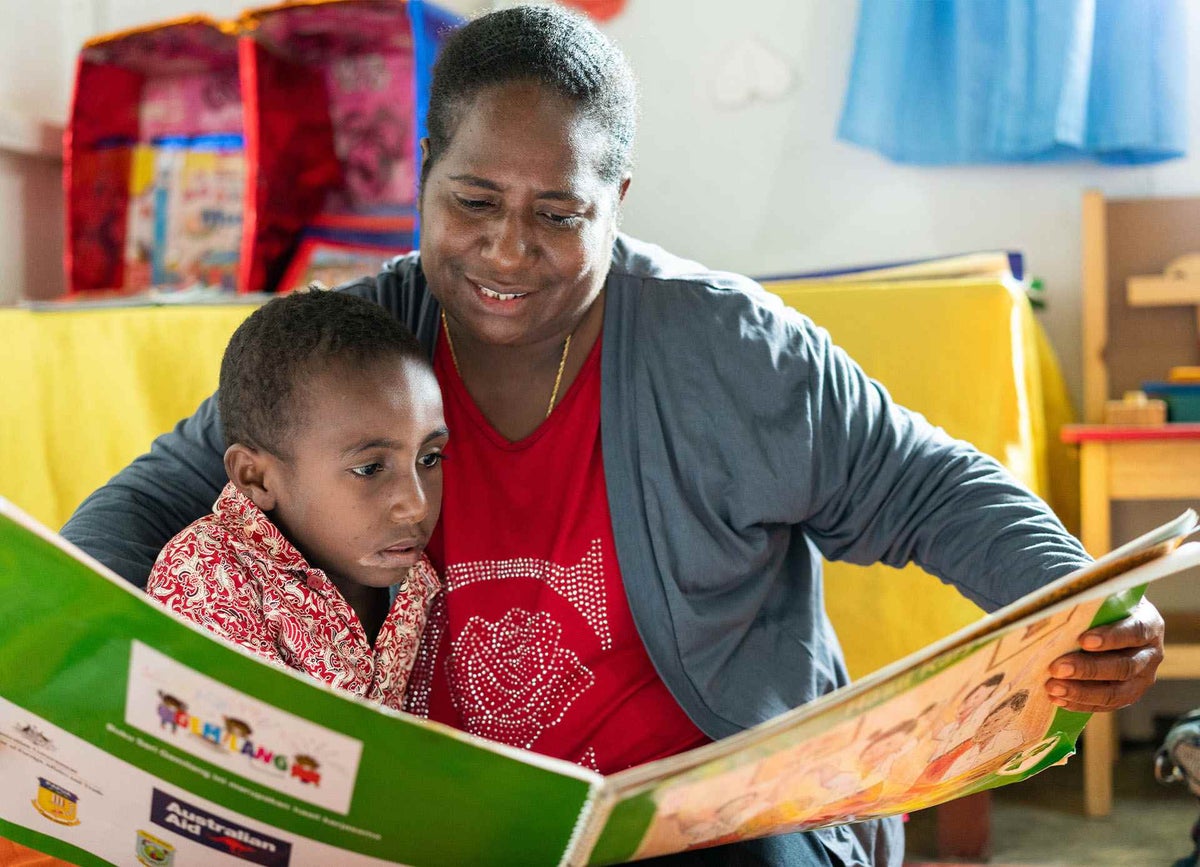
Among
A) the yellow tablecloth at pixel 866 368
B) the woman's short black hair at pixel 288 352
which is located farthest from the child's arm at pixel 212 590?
the yellow tablecloth at pixel 866 368

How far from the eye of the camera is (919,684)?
25.0 inches

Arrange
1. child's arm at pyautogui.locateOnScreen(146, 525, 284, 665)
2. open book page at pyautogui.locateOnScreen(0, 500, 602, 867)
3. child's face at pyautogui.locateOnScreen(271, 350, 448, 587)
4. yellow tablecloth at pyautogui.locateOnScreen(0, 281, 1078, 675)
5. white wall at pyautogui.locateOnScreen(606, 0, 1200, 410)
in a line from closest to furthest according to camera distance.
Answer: open book page at pyautogui.locateOnScreen(0, 500, 602, 867)
child's arm at pyautogui.locateOnScreen(146, 525, 284, 665)
child's face at pyautogui.locateOnScreen(271, 350, 448, 587)
yellow tablecloth at pyautogui.locateOnScreen(0, 281, 1078, 675)
white wall at pyautogui.locateOnScreen(606, 0, 1200, 410)

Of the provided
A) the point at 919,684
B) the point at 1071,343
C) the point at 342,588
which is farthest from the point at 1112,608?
the point at 1071,343

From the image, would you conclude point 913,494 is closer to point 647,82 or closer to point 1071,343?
point 1071,343

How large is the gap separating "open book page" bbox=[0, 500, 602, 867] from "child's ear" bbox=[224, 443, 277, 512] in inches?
13.9

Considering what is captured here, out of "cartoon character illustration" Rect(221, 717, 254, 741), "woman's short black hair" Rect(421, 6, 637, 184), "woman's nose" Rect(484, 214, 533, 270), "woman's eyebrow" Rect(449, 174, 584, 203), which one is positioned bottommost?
"cartoon character illustration" Rect(221, 717, 254, 741)

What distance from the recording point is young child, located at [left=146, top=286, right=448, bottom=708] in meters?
0.96

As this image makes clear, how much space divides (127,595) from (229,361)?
489 millimetres

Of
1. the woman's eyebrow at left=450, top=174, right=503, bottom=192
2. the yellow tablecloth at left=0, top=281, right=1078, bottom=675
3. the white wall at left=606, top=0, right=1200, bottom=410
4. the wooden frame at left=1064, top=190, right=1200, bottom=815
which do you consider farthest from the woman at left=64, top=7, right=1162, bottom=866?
the white wall at left=606, top=0, right=1200, bottom=410

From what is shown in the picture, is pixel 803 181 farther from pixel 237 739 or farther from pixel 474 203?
pixel 237 739

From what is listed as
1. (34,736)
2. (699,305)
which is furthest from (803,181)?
(34,736)

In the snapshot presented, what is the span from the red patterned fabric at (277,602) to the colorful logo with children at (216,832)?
22 centimetres

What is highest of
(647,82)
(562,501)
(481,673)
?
(647,82)

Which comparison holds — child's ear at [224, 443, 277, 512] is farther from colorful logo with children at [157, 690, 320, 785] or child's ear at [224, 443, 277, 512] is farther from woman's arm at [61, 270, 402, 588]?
colorful logo with children at [157, 690, 320, 785]
